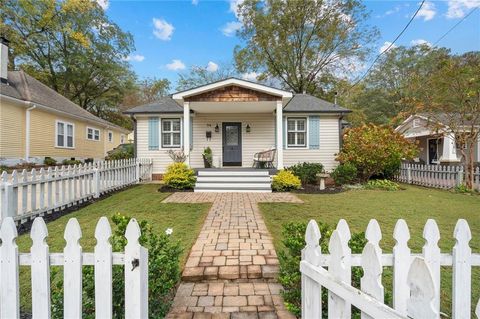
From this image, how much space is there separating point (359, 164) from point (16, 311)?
36.7ft

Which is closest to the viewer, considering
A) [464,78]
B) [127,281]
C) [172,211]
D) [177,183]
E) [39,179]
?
[127,281]

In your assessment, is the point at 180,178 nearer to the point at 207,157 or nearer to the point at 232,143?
the point at 207,157

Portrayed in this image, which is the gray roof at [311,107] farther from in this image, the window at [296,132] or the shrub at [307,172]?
the shrub at [307,172]

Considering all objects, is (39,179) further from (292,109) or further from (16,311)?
(292,109)

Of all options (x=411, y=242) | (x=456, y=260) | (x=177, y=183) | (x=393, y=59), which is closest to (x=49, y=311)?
(x=456, y=260)

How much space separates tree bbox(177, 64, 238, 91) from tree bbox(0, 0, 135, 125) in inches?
214

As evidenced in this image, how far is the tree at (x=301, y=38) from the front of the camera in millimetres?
21094

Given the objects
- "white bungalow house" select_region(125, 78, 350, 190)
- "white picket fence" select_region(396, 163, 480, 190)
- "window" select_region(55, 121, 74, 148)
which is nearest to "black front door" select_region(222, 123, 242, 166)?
"white bungalow house" select_region(125, 78, 350, 190)

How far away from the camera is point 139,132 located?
12195 millimetres

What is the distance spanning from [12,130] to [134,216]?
12755 mm

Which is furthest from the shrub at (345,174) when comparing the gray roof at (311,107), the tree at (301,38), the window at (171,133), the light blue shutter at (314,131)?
the tree at (301,38)

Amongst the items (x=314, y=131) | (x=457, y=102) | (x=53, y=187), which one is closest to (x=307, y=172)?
(x=314, y=131)

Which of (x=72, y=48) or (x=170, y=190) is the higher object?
(x=72, y=48)

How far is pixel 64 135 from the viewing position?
1762 cm
